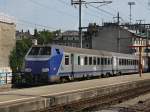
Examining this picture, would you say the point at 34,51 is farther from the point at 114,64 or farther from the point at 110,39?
the point at 110,39

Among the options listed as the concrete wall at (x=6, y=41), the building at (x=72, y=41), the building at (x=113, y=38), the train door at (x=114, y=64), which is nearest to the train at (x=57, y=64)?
the train door at (x=114, y=64)

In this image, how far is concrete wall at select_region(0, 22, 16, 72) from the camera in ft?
193

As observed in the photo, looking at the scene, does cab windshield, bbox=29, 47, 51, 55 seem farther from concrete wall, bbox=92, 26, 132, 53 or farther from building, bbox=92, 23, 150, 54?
concrete wall, bbox=92, 26, 132, 53

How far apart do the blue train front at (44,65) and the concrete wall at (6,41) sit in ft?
86.1

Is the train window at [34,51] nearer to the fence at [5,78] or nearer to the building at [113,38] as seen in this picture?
the fence at [5,78]

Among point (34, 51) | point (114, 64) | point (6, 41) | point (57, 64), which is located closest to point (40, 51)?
point (34, 51)

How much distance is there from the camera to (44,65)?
31391mm

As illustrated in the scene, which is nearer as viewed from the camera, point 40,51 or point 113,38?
point 40,51

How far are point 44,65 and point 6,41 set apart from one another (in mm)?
29953

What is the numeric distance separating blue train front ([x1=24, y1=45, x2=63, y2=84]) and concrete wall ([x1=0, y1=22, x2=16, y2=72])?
26.2 m

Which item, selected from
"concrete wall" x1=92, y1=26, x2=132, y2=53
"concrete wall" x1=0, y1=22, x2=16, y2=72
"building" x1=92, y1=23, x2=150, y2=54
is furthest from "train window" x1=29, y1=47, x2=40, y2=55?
"concrete wall" x1=92, y1=26, x2=132, y2=53

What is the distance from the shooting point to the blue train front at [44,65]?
1232 inches

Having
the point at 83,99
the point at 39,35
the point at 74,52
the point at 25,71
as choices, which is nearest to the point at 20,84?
the point at 25,71

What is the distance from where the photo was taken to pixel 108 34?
348ft
